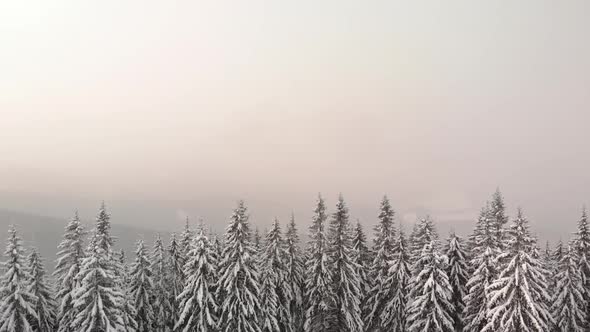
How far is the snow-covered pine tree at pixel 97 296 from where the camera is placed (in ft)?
136

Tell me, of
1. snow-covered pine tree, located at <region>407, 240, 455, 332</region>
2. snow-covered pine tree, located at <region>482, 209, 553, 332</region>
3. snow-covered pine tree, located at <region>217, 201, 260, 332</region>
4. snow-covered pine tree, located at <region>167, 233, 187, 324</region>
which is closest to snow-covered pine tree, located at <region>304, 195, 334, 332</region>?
snow-covered pine tree, located at <region>217, 201, 260, 332</region>

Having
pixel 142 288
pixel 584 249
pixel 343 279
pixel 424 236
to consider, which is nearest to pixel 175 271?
pixel 142 288

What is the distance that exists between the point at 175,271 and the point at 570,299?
42.4 meters

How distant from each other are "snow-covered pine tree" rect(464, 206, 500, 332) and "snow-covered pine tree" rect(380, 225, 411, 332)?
6.48 meters

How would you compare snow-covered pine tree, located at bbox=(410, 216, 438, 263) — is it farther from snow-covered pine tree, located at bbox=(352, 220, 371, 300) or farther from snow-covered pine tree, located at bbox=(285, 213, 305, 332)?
snow-covered pine tree, located at bbox=(285, 213, 305, 332)

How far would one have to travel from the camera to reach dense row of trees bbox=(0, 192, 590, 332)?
42.1 metres

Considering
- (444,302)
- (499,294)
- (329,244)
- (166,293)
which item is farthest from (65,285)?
(499,294)

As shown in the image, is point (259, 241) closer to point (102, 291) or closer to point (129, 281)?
point (129, 281)

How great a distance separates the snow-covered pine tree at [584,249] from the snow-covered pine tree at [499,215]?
37.5ft

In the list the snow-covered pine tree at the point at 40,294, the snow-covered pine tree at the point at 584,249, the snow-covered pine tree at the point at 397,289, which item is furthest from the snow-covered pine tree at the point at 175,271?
the snow-covered pine tree at the point at 584,249

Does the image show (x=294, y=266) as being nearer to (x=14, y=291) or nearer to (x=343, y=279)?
(x=343, y=279)

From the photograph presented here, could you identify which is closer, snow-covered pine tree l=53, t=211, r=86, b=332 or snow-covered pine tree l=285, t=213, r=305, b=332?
snow-covered pine tree l=53, t=211, r=86, b=332

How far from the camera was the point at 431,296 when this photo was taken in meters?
44.2

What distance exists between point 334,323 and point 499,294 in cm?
1678
